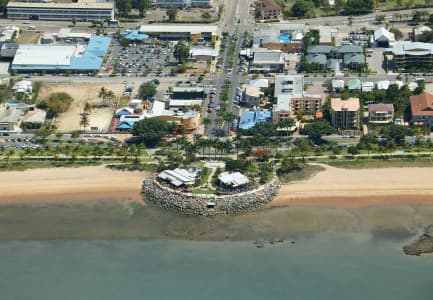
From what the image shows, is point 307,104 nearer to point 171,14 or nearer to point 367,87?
point 367,87

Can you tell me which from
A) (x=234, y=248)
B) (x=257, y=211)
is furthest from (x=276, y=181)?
(x=234, y=248)

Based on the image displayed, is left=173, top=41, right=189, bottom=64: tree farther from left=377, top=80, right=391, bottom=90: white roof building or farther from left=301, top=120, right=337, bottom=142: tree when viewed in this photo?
left=301, top=120, right=337, bottom=142: tree

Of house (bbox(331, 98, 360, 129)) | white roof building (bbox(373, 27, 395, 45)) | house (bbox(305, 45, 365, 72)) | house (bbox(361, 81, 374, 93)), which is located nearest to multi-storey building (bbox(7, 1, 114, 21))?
house (bbox(305, 45, 365, 72))

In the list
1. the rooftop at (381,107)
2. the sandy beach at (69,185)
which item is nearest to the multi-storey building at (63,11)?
the sandy beach at (69,185)

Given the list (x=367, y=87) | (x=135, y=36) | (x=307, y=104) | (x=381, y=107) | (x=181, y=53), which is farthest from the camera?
(x=135, y=36)

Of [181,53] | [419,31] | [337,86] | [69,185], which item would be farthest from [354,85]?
Answer: [69,185]

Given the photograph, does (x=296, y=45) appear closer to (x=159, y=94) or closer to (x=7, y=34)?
(x=159, y=94)
